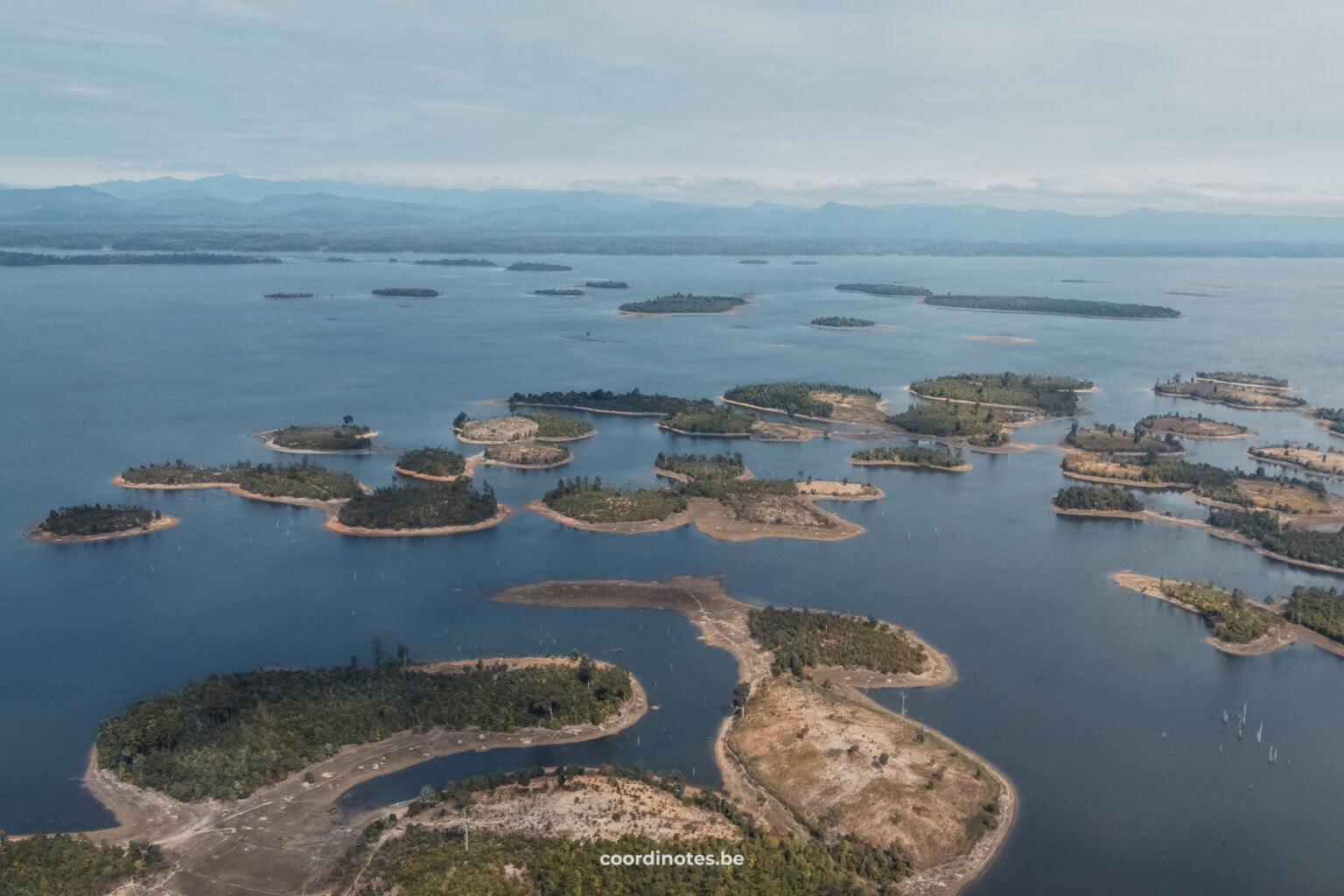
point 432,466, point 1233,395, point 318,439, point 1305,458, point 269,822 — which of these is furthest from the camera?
point 1233,395

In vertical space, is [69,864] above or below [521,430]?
below

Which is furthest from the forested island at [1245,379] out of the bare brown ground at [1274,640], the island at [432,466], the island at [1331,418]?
the island at [432,466]

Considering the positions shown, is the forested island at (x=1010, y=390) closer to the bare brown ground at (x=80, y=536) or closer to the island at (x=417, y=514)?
the island at (x=417, y=514)

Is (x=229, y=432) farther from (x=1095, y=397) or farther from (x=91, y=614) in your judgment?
(x=1095, y=397)

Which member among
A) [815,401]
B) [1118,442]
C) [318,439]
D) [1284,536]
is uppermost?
[815,401]

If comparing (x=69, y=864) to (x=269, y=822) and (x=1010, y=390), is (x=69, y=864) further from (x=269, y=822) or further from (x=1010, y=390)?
(x=1010, y=390)

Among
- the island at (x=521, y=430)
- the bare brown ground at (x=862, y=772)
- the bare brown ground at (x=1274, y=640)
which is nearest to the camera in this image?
the bare brown ground at (x=862, y=772)

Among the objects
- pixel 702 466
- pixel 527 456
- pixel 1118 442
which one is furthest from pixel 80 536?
pixel 1118 442

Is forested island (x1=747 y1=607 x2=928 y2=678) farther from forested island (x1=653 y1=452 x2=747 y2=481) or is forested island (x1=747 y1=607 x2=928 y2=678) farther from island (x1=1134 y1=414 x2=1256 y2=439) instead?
island (x1=1134 y1=414 x2=1256 y2=439)
